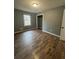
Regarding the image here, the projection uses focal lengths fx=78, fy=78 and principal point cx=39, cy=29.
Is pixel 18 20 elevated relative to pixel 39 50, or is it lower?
elevated

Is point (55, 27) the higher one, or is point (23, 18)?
point (23, 18)

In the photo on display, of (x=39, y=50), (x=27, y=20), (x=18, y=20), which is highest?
(x=27, y=20)

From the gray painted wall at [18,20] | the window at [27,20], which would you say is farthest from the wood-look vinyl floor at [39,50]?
the window at [27,20]

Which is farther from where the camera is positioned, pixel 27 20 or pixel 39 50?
pixel 27 20

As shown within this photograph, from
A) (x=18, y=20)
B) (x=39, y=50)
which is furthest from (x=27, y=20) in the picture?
(x=39, y=50)

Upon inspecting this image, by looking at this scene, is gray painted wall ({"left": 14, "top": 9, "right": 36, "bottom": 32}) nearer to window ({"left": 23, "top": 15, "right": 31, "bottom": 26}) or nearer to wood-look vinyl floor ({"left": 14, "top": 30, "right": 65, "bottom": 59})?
window ({"left": 23, "top": 15, "right": 31, "bottom": 26})

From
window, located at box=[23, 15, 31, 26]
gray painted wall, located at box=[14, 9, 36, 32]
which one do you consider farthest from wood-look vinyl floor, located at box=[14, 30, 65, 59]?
window, located at box=[23, 15, 31, 26]

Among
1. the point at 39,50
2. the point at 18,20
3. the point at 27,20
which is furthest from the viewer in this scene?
the point at 27,20

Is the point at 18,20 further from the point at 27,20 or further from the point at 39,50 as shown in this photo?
the point at 39,50

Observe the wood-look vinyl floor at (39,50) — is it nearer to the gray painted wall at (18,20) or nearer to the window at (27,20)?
the gray painted wall at (18,20)

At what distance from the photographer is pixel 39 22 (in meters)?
11.6
